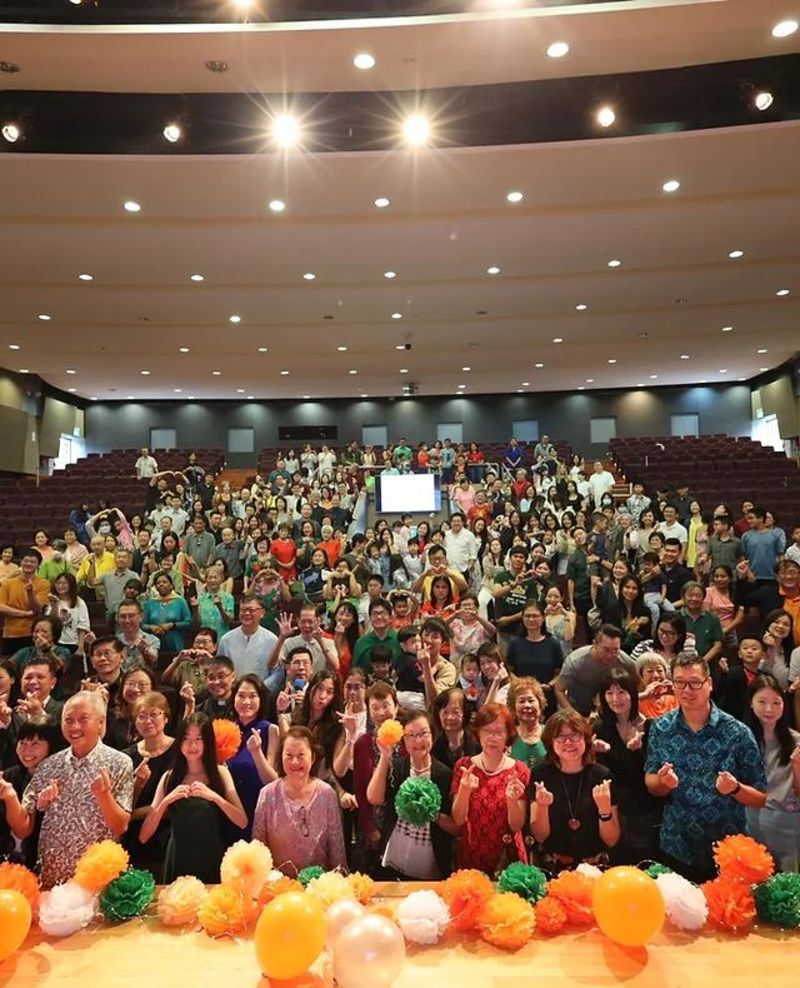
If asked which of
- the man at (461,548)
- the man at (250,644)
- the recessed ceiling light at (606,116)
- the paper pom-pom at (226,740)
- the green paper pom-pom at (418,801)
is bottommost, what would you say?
the green paper pom-pom at (418,801)

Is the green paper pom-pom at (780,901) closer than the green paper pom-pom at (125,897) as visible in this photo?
Yes

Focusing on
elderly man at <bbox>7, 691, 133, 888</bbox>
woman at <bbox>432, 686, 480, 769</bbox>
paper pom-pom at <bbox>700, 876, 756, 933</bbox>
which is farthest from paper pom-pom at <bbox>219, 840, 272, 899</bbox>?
paper pom-pom at <bbox>700, 876, 756, 933</bbox>

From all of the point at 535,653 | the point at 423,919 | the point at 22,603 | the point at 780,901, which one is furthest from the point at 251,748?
the point at 22,603

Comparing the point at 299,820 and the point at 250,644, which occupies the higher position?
the point at 250,644

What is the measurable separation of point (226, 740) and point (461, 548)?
17.2ft

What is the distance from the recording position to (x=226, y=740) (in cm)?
280

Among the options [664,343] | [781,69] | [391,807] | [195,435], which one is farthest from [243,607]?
[195,435]

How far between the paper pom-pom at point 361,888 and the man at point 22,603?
15.7 feet

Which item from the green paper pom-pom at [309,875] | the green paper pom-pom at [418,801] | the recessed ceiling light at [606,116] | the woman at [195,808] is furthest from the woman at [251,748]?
the recessed ceiling light at [606,116]

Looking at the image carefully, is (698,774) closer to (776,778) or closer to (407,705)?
(776,778)

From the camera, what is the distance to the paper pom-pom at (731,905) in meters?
1.94

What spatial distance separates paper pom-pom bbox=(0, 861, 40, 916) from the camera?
201 centimetres

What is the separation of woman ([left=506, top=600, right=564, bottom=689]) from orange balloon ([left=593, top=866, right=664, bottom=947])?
2.61 meters

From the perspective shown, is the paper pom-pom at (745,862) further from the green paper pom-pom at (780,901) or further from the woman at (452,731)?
the woman at (452,731)
